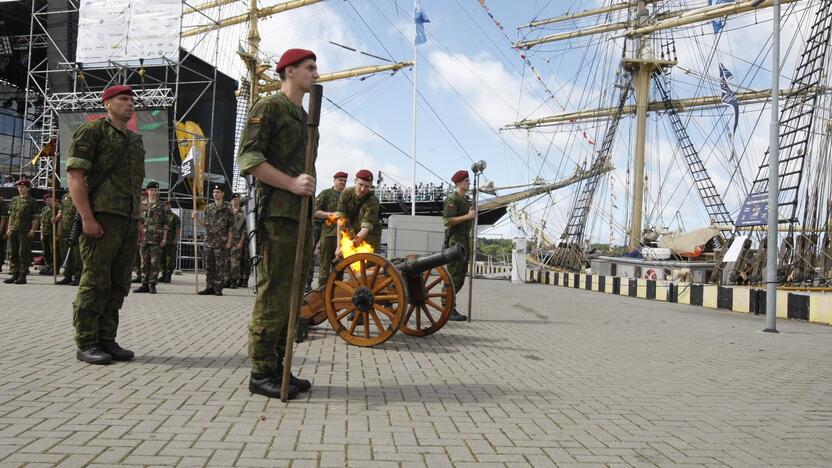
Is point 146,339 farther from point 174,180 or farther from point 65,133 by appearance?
point 174,180

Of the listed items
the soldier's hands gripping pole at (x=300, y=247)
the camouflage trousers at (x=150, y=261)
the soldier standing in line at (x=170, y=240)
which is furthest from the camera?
the soldier standing in line at (x=170, y=240)

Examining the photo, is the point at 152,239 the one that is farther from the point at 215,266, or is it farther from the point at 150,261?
the point at 215,266

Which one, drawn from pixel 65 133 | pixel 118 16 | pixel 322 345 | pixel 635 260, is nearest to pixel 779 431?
pixel 322 345

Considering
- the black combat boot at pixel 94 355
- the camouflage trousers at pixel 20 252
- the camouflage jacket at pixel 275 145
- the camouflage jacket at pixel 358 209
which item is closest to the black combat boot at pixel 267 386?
the camouflage jacket at pixel 275 145

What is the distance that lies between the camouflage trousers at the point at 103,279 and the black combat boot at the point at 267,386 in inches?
64.2

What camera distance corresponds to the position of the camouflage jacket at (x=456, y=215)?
846cm

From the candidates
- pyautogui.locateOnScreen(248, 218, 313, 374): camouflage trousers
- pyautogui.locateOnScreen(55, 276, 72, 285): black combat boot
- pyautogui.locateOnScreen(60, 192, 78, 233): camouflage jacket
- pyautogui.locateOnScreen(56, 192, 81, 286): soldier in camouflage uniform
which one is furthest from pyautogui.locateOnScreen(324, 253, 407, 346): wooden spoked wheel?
pyautogui.locateOnScreen(55, 276, 72, 285): black combat boot

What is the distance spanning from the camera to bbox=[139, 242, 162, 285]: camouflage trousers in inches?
436

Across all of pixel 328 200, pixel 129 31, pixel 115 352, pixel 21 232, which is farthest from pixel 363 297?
pixel 129 31

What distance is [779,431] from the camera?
3318mm

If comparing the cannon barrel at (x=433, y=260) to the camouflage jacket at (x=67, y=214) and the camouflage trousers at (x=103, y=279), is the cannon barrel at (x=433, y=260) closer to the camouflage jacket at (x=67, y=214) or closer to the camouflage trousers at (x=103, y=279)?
the camouflage trousers at (x=103, y=279)

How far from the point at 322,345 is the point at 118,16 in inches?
992

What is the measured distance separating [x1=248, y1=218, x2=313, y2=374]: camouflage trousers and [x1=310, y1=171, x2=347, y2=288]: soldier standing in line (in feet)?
9.32

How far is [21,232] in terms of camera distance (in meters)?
11.5
